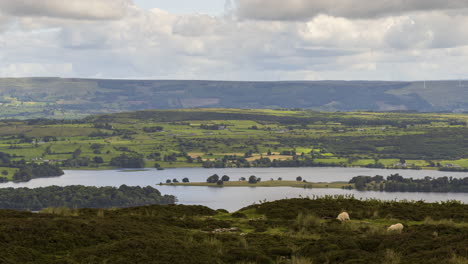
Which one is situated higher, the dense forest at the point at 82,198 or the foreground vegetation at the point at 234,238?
the foreground vegetation at the point at 234,238

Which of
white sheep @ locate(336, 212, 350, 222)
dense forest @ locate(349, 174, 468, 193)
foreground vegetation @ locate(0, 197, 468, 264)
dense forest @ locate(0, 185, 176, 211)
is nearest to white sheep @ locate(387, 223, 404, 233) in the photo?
foreground vegetation @ locate(0, 197, 468, 264)

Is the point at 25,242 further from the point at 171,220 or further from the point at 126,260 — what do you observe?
the point at 171,220

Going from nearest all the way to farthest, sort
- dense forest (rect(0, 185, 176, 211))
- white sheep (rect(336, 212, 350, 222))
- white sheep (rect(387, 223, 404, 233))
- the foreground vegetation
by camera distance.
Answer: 1. the foreground vegetation
2. white sheep (rect(387, 223, 404, 233))
3. white sheep (rect(336, 212, 350, 222))
4. dense forest (rect(0, 185, 176, 211))

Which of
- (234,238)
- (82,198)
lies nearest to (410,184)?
(82,198)

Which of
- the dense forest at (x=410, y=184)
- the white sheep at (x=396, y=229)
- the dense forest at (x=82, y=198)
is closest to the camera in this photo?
the white sheep at (x=396, y=229)

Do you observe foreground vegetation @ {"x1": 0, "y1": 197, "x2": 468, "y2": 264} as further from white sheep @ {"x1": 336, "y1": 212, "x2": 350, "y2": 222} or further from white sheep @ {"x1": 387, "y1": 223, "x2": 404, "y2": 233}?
white sheep @ {"x1": 336, "y1": 212, "x2": 350, "y2": 222}

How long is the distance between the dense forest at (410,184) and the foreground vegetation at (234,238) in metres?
154

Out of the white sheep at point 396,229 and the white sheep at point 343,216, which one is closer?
the white sheep at point 396,229

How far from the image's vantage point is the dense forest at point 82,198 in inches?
6284

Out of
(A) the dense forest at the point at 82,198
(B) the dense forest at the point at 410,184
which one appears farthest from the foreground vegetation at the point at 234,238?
(B) the dense forest at the point at 410,184

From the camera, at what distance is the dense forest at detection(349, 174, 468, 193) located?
603 feet

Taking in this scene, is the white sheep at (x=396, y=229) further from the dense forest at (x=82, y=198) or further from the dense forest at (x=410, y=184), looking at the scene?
the dense forest at (x=410, y=184)

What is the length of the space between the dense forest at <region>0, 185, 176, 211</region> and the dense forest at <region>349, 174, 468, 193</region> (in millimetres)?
58294

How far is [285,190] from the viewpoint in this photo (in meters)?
182
